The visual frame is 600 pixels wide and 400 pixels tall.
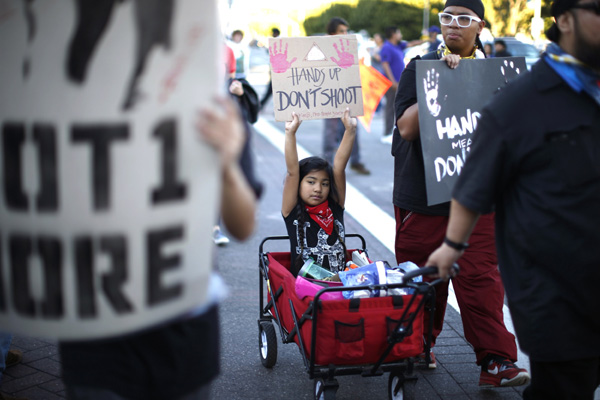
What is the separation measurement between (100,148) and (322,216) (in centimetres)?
243

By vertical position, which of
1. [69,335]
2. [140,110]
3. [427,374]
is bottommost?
[427,374]

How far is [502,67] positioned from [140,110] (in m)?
2.76

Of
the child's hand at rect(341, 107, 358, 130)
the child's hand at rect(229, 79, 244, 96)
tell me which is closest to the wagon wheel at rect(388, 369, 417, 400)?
the child's hand at rect(341, 107, 358, 130)

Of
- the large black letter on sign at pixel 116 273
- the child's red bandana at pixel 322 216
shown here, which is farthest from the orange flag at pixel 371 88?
the large black letter on sign at pixel 116 273

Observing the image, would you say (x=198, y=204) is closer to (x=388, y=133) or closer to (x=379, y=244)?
(x=379, y=244)

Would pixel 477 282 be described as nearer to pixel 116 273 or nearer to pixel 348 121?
pixel 348 121

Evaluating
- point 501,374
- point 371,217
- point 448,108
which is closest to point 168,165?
point 448,108

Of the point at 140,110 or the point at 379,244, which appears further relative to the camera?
the point at 379,244

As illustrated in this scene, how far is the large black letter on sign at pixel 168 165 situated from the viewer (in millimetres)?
1696

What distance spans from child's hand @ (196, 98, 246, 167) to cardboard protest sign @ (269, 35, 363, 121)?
237 centimetres

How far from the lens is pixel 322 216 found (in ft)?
13.1

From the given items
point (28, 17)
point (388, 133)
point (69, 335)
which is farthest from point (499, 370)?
point (388, 133)

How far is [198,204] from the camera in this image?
70.1 inches

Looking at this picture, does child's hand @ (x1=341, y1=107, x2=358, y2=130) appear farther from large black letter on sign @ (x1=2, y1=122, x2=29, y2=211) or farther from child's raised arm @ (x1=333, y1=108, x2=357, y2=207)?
large black letter on sign @ (x1=2, y1=122, x2=29, y2=211)
